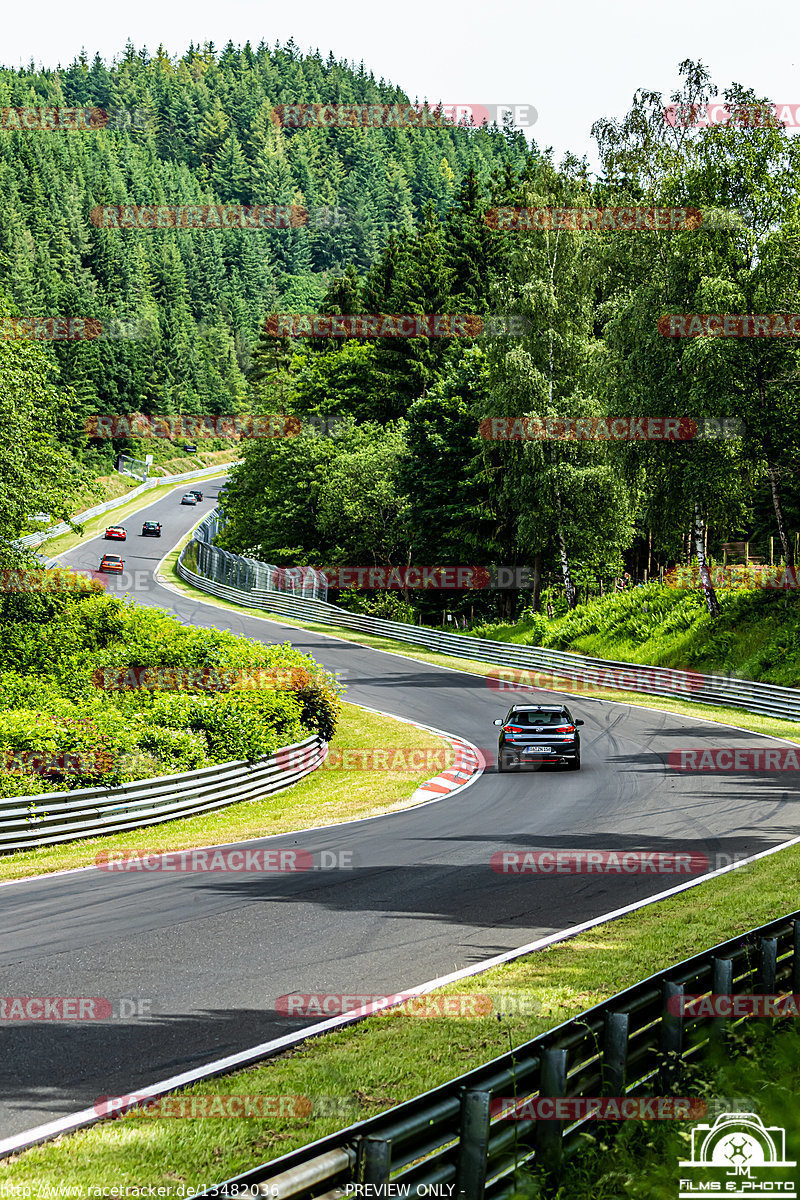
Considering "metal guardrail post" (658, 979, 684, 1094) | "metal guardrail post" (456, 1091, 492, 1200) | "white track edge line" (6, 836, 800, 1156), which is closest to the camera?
"metal guardrail post" (456, 1091, 492, 1200)

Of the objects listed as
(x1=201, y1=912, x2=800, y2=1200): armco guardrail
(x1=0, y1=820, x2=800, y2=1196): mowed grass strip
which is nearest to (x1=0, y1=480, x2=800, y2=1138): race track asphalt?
(x1=0, y1=820, x2=800, y2=1196): mowed grass strip

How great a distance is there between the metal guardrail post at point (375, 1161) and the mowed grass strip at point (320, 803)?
10426 mm

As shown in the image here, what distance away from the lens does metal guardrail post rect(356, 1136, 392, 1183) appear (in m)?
4.61

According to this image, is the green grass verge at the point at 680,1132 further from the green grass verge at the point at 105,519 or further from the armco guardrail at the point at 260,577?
the green grass verge at the point at 105,519

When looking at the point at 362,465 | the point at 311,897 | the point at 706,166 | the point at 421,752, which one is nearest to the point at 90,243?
the point at 362,465

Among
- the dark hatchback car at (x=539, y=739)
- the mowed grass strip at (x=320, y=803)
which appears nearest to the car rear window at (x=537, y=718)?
the dark hatchback car at (x=539, y=739)

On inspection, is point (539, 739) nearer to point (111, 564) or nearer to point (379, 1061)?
point (379, 1061)

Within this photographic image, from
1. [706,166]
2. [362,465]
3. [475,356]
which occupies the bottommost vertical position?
[362,465]

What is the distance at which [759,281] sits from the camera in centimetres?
3331

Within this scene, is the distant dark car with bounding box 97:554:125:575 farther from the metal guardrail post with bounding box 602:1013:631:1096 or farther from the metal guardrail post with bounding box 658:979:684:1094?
the metal guardrail post with bounding box 602:1013:631:1096

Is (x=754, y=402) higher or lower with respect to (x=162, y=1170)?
higher

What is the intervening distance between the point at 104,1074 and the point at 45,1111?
67cm

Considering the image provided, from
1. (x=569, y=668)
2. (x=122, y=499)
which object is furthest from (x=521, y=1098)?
(x=122, y=499)

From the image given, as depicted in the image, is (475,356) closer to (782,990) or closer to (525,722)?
(525,722)
